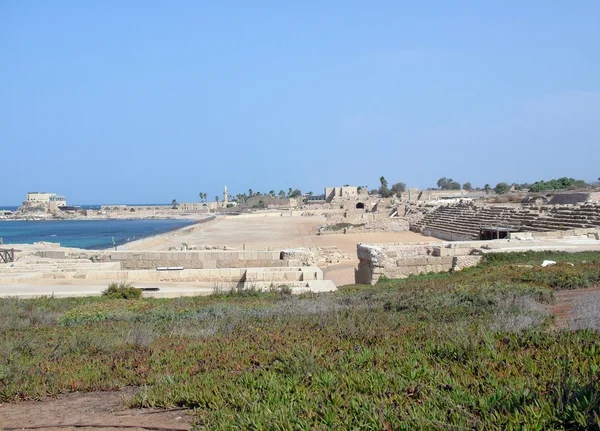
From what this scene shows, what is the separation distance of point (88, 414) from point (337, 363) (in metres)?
2.03

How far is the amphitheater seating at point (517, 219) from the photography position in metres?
29.4

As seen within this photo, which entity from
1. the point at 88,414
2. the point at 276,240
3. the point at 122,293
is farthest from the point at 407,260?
the point at 276,240

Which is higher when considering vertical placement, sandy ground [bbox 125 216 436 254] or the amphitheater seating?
the amphitheater seating

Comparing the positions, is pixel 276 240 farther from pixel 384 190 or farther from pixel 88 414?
pixel 384 190

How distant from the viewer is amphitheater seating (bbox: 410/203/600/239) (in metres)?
29.4

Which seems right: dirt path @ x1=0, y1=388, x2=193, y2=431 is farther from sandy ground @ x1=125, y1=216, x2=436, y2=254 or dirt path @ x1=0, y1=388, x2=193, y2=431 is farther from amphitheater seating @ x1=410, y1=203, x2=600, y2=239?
amphitheater seating @ x1=410, y1=203, x2=600, y2=239

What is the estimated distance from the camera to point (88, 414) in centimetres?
410

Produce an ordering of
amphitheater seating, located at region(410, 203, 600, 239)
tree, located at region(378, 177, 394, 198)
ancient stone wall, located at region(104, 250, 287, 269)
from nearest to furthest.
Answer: ancient stone wall, located at region(104, 250, 287, 269) < amphitheater seating, located at region(410, 203, 600, 239) < tree, located at region(378, 177, 394, 198)

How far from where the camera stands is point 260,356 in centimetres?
513

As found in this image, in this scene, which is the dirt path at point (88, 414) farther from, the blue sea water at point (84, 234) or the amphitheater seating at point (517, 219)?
the blue sea water at point (84, 234)

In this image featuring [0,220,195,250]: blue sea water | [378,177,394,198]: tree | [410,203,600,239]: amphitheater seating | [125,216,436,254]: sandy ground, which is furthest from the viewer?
[378,177,394,198]: tree

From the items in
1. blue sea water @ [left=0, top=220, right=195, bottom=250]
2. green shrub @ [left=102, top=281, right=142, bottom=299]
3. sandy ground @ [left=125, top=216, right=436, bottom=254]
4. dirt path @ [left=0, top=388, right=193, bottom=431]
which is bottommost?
blue sea water @ [left=0, top=220, right=195, bottom=250]

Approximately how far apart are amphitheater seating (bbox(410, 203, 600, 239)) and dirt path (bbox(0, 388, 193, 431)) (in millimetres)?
27871

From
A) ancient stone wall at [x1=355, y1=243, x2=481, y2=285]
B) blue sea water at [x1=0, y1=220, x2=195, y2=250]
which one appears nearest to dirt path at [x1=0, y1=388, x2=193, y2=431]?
ancient stone wall at [x1=355, y1=243, x2=481, y2=285]
